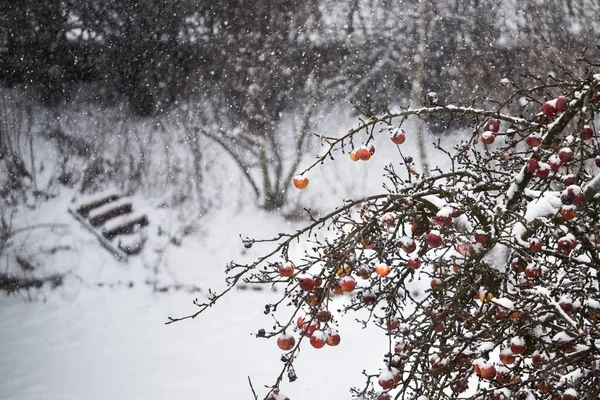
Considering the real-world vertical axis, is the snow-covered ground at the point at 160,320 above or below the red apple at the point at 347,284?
above

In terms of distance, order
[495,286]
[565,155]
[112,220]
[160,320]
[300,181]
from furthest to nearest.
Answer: [112,220], [160,320], [300,181], [495,286], [565,155]

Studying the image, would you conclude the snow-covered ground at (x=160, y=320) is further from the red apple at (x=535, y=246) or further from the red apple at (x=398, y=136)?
the red apple at (x=535, y=246)

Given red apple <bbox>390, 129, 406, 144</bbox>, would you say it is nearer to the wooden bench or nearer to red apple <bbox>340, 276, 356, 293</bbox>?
red apple <bbox>340, 276, 356, 293</bbox>

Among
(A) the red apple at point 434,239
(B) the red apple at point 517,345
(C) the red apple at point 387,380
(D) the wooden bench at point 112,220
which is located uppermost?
(D) the wooden bench at point 112,220

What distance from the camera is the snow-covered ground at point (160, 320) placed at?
6355 mm

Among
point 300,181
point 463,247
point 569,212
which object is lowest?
point 463,247

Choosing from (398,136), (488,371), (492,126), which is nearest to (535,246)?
(488,371)

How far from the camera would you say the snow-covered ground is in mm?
6355

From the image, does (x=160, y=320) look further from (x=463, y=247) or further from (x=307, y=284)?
(x=463, y=247)

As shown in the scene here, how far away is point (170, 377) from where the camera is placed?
21.2 feet

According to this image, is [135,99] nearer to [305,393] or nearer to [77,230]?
[77,230]

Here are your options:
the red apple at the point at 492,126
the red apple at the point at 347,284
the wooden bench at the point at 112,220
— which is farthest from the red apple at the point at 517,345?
the wooden bench at the point at 112,220

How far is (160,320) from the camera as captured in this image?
758cm

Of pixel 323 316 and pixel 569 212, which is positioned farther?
pixel 323 316
